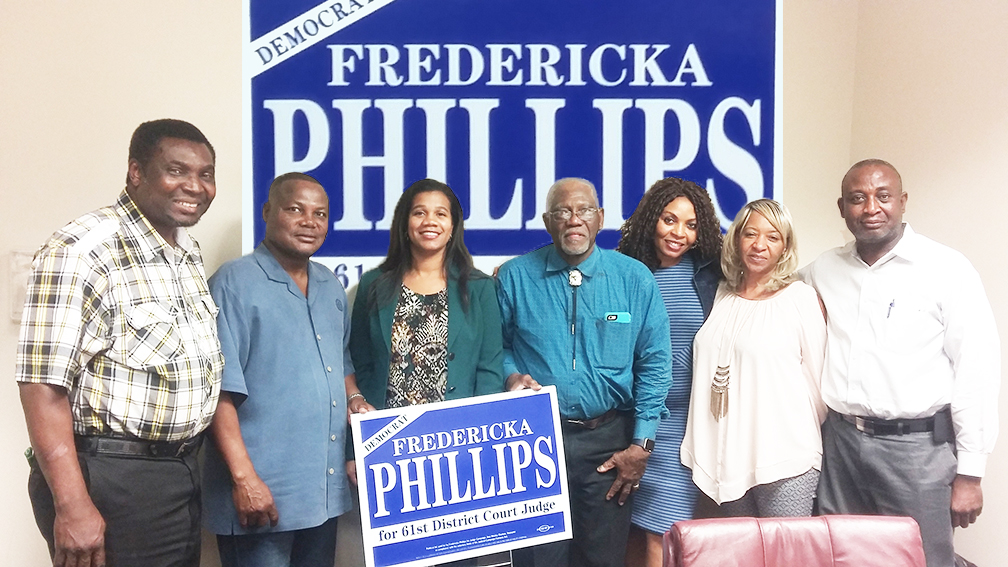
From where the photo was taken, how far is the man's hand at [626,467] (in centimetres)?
241

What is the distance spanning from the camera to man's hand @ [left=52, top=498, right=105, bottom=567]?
5.90ft

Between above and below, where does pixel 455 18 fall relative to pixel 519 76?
above

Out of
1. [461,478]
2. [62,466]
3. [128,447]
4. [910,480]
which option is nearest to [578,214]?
[461,478]

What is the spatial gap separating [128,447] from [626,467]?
1556 mm

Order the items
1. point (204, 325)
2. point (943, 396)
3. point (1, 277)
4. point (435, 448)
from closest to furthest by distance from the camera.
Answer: point (204, 325), point (435, 448), point (943, 396), point (1, 277)

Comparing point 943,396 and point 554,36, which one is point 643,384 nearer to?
point 943,396

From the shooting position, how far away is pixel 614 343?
2.43 m

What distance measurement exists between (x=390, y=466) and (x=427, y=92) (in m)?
1.57

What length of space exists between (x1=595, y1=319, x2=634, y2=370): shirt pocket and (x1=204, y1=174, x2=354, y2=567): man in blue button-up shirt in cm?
91

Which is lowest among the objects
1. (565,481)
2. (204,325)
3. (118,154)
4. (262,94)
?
(565,481)

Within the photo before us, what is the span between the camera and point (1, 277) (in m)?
2.82

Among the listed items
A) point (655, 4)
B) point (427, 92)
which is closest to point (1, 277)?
point (427, 92)

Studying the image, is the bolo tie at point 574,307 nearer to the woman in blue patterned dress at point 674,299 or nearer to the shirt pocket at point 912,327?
the woman in blue patterned dress at point 674,299

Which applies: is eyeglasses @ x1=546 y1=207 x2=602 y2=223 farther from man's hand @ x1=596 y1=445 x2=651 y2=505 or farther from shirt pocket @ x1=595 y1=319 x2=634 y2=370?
man's hand @ x1=596 y1=445 x2=651 y2=505
